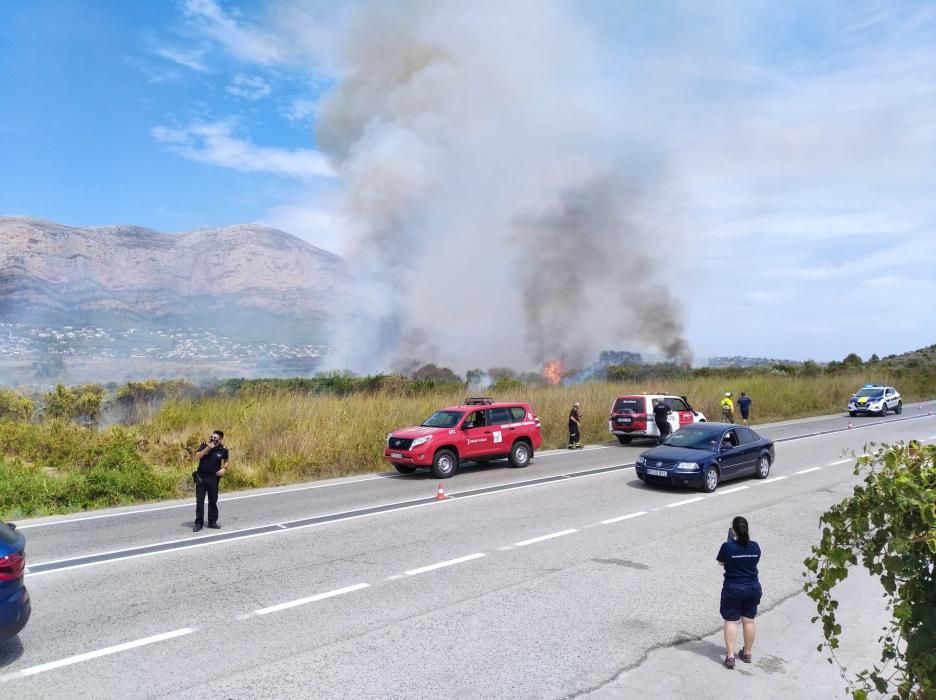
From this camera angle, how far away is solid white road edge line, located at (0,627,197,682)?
497 centimetres

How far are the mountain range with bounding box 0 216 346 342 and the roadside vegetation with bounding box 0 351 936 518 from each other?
25.1 m

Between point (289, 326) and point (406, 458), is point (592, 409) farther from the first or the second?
point (289, 326)

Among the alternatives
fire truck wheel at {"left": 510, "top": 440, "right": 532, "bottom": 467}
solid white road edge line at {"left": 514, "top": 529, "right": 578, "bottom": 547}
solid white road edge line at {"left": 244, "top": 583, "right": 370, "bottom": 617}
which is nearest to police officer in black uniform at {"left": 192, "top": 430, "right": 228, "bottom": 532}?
solid white road edge line at {"left": 244, "top": 583, "right": 370, "bottom": 617}

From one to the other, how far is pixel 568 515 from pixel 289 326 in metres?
51.2

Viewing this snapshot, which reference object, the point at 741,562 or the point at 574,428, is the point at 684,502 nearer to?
the point at 741,562

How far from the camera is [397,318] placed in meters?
53.6

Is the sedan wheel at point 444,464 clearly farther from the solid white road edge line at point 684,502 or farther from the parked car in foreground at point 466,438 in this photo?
the solid white road edge line at point 684,502

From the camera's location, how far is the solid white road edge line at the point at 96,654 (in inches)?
196

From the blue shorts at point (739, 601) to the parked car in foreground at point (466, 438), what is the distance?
391 inches

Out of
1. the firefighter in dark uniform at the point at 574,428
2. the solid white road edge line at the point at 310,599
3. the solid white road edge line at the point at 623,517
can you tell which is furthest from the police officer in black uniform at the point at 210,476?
the firefighter in dark uniform at the point at 574,428

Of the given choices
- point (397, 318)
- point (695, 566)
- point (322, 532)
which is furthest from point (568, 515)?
point (397, 318)

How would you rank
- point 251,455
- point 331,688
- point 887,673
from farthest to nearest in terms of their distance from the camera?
point 251,455
point 887,673
point 331,688

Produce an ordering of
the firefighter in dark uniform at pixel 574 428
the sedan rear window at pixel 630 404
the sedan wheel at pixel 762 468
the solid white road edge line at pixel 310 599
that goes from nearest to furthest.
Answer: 1. the solid white road edge line at pixel 310 599
2. the sedan wheel at pixel 762 468
3. the firefighter in dark uniform at pixel 574 428
4. the sedan rear window at pixel 630 404

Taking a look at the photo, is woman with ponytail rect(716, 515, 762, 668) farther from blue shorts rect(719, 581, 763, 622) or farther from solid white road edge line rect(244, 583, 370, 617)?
solid white road edge line rect(244, 583, 370, 617)
